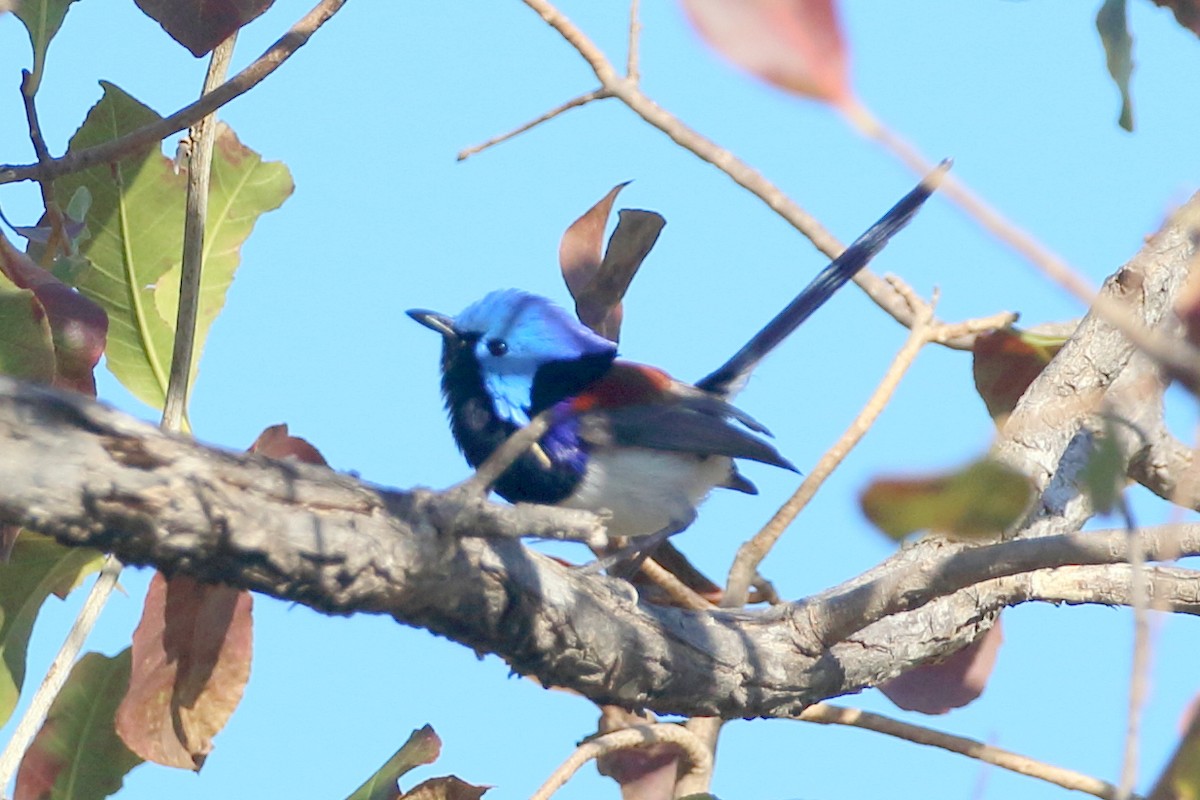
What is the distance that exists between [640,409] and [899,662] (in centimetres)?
170

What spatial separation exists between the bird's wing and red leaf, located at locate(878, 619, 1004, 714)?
1.18m

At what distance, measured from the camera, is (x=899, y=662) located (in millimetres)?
2500

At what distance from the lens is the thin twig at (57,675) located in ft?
6.68

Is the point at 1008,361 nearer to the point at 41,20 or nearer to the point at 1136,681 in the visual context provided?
the point at 41,20

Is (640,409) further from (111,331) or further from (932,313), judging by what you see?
(111,331)

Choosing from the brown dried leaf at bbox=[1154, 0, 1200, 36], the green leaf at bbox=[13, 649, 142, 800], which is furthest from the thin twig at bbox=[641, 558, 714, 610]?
the brown dried leaf at bbox=[1154, 0, 1200, 36]

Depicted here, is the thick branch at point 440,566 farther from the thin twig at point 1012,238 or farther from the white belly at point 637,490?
the white belly at point 637,490

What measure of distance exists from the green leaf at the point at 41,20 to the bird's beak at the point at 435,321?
193cm

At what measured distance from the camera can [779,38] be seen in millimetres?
572

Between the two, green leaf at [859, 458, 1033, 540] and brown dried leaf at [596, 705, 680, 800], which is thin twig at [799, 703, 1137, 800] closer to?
brown dried leaf at [596, 705, 680, 800]

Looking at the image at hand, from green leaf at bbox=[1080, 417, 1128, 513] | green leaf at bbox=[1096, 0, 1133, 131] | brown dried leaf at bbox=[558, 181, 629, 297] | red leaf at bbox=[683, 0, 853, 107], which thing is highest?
brown dried leaf at bbox=[558, 181, 629, 297]

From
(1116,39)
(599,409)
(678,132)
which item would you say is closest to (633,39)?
(678,132)

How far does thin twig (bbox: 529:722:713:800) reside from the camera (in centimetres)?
238

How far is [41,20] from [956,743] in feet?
7.42
